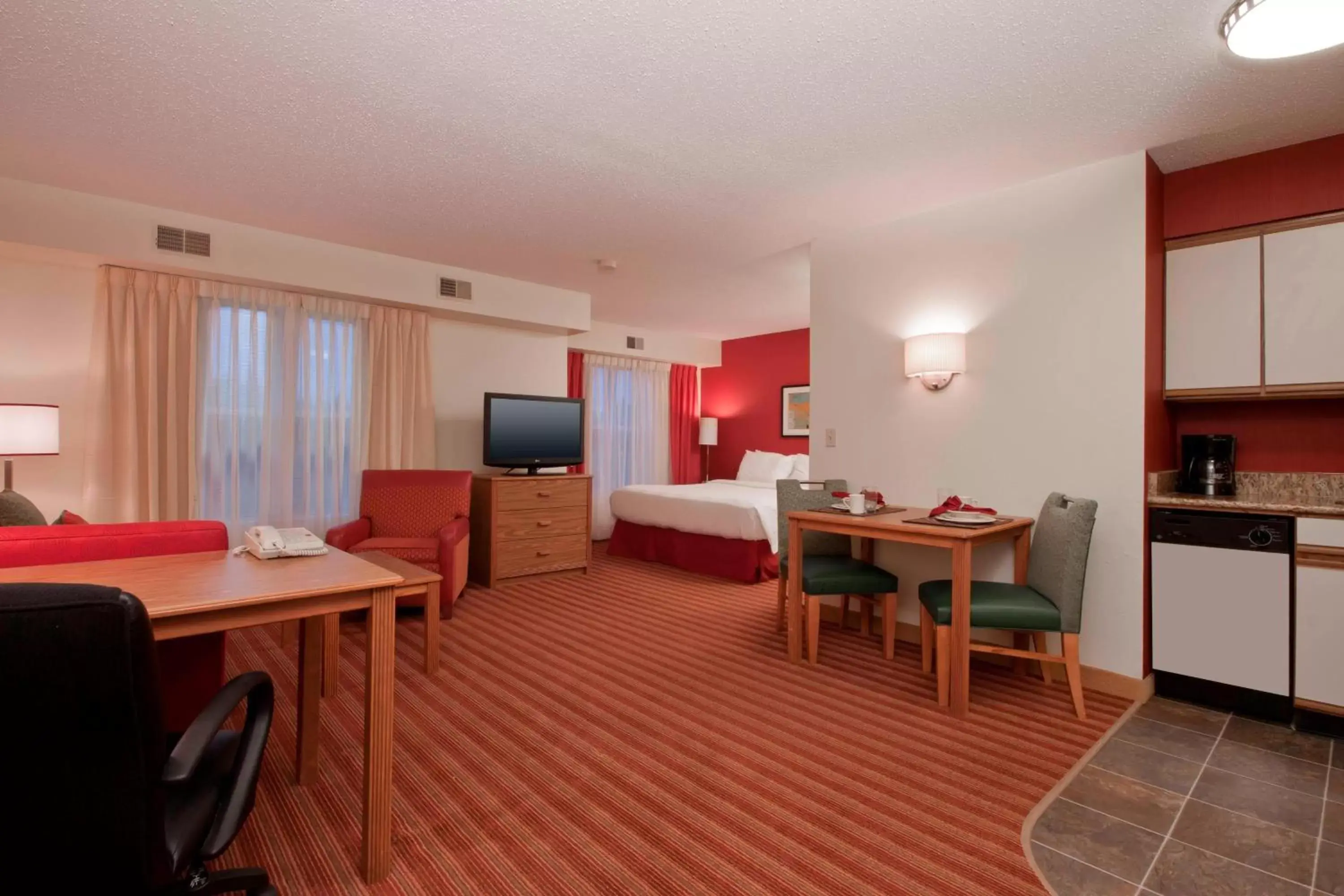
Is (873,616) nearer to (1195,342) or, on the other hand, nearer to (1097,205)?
(1195,342)

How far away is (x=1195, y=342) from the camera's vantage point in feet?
9.63

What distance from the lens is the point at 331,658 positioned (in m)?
2.69

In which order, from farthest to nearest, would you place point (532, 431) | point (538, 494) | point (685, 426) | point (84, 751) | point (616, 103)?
point (685, 426), point (532, 431), point (538, 494), point (616, 103), point (84, 751)

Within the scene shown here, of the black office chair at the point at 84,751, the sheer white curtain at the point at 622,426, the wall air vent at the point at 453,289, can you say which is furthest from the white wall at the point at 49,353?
the sheer white curtain at the point at 622,426

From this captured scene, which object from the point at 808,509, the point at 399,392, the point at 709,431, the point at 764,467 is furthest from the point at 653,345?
the point at 808,509

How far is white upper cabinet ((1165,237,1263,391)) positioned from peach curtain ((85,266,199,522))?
555 cm

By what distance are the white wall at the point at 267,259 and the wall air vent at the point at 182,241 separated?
23 millimetres

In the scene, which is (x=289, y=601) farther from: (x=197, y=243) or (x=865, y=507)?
(x=197, y=243)

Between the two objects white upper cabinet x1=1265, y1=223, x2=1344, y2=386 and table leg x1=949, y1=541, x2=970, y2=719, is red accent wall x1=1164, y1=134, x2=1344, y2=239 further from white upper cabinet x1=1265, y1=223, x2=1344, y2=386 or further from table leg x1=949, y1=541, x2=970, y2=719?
table leg x1=949, y1=541, x2=970, y2=719

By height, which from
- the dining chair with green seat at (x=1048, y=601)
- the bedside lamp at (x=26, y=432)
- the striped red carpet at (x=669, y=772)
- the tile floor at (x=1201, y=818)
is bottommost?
the tile floor at (x=1201, y=818)

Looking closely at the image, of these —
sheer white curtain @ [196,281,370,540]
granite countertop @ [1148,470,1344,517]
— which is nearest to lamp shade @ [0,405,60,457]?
sheer white curtain @ [196,281,370,540]

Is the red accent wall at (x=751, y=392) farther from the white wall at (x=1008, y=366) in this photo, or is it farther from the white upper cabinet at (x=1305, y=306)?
the white upper cabinet at (x=1305, y=306)

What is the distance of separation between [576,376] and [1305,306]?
5647mm

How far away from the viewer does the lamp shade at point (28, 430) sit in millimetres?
3010
